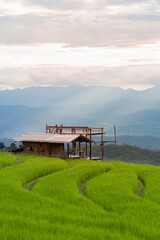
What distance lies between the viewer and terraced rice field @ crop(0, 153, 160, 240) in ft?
39.8

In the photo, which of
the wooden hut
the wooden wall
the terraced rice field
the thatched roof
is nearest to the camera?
the terraced rice field

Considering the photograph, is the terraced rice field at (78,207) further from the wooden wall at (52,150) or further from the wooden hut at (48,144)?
the wooden wall at (52,150)

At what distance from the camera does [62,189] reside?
A: 19.0m

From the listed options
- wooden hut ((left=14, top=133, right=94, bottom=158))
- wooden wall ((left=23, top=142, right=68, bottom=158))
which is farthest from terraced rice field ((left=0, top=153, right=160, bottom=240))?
wooden wall ((left=23, top=142, right=68, bottom=158))

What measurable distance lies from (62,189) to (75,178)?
337 cm

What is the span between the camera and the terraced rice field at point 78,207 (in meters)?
12.1

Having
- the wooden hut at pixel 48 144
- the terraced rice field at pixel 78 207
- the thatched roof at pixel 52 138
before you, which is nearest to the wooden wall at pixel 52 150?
the wooden hut at pixel 48 144

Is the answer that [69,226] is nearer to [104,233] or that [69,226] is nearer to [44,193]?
[104,233]

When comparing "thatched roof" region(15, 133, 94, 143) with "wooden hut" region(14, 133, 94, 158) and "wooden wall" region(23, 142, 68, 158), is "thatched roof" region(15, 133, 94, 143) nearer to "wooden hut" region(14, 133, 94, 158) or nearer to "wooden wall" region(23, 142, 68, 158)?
"wooden hut" region(14, 133, 94, 158)

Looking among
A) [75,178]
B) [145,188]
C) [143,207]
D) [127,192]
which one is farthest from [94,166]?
[143,207]

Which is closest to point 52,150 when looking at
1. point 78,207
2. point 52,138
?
point 52,138

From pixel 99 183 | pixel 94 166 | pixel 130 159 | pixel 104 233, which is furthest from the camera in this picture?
pixel 130 159

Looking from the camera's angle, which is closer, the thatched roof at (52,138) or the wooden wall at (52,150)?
the thatched roof at (52,138)

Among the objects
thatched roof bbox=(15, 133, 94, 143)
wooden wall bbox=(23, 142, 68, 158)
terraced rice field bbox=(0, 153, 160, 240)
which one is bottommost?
terraced rice field bbox=(0, 153, 160, 240)
